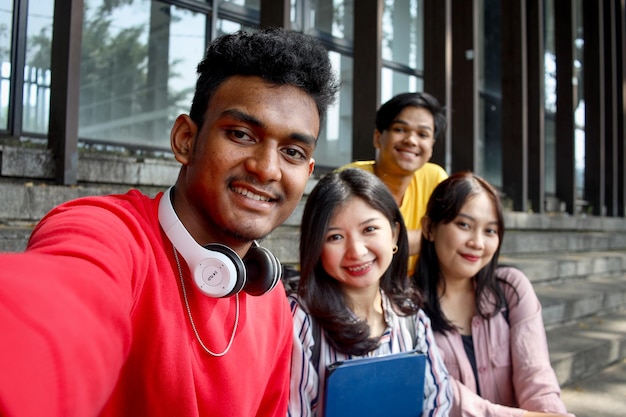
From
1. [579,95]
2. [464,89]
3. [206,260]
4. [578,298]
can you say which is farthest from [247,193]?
[579,95]

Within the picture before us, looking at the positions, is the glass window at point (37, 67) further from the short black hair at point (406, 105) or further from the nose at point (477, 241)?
the nose at point (477, 241)

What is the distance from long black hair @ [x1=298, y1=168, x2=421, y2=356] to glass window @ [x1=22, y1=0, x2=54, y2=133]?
3.69 meters

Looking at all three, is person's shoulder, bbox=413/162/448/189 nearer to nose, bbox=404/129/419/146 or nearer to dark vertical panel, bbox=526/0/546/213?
nose, bbox=404/129/419/146

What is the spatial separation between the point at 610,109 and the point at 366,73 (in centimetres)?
648

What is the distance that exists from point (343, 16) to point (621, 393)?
5626 millimetres

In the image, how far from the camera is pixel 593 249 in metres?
6.90

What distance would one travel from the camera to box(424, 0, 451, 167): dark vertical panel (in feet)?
16.5

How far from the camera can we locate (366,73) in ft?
14.8

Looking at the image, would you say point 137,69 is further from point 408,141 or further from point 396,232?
point 396,232

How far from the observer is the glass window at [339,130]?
696 centimetres

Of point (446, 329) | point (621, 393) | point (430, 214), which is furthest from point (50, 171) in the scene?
point (621, 393)

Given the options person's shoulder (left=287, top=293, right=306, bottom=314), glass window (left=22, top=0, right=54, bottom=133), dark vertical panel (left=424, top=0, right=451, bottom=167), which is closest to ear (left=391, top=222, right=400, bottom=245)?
person's shoulder (left=287, top=293, right=306, bottom=314)

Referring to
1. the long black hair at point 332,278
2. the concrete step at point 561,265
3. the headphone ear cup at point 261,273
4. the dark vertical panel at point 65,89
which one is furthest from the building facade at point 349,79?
the headphone ear cup at point 261,273

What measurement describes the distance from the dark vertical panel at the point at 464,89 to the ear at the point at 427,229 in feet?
9.58
